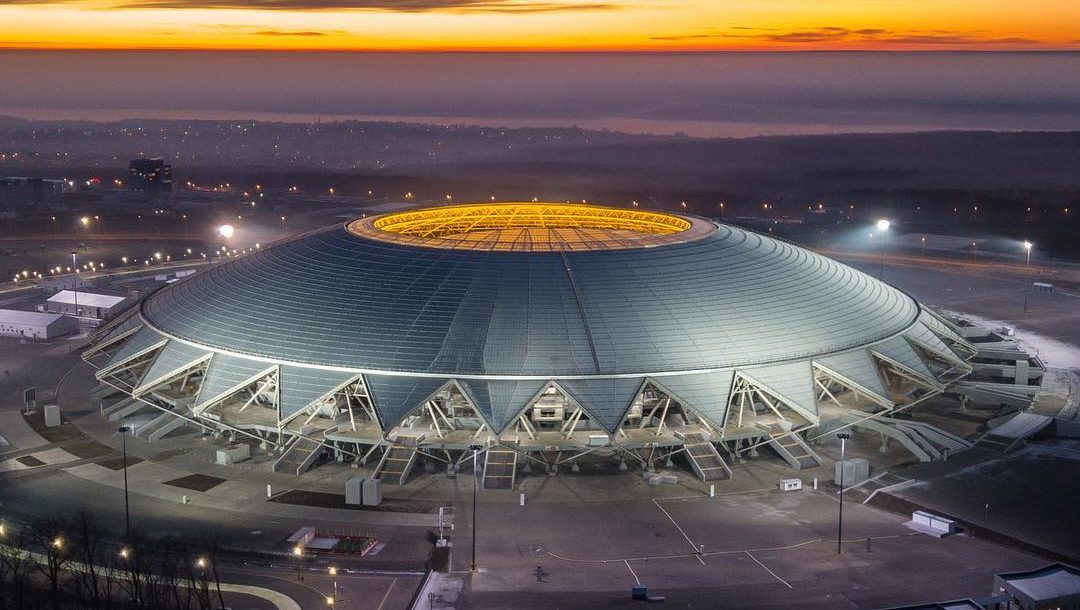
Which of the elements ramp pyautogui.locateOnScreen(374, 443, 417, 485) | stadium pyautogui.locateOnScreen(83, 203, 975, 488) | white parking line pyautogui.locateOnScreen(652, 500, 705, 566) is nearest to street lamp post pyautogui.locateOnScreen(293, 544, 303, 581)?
ramp pyautogui.locateOnScreen(374, 443, 417, 485)

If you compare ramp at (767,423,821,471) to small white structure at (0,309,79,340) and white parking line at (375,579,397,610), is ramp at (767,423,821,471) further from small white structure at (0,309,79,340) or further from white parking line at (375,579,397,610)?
small white structure at (0,309,79,340)

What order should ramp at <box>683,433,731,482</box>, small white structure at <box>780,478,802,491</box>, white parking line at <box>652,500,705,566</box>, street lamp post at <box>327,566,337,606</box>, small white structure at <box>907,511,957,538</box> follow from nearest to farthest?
street lamp post at <box>327,566,337,606</box> → white parking line at <box>652,500,705,566</box> → small white structure at <box>907,511,957,538</box> → small white structure at <box>780,478,802,491</box> → ramp at <box>683,433,731,482</box>

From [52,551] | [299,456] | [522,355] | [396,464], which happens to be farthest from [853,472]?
[52,551]

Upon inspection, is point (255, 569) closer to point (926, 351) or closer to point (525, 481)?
point (525, 481)

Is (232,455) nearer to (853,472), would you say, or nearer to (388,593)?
(388,593)

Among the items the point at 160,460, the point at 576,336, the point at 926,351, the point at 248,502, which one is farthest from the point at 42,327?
the point at 926,351

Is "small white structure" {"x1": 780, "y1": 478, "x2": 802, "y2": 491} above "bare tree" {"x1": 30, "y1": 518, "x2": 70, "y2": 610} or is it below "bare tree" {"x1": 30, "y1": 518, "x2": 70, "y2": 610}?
above
